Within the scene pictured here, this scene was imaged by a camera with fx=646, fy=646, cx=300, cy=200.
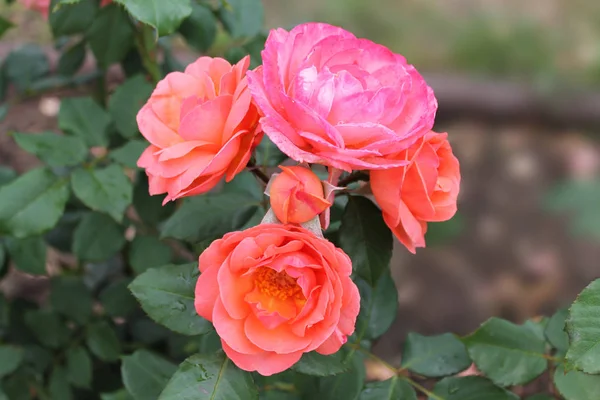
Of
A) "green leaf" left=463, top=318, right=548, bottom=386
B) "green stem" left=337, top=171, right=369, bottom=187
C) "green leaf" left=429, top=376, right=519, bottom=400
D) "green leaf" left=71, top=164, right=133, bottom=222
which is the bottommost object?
"green leaf" left=429, top=376, right=519, bottom=400

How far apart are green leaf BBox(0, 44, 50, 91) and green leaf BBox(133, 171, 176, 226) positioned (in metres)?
0.31

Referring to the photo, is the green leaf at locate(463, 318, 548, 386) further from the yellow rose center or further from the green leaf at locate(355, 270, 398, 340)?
the yellow rose center

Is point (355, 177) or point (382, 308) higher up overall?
point (355, 177)

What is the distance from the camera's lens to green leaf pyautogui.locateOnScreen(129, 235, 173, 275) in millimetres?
887

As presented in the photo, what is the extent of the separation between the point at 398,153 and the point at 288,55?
0.39 ft

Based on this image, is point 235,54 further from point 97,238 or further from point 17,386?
point 17,386

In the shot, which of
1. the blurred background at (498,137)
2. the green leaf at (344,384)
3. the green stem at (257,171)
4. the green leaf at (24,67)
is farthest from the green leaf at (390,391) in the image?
the blurred background at (498,137)

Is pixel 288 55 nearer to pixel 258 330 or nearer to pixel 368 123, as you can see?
pixel 368 123

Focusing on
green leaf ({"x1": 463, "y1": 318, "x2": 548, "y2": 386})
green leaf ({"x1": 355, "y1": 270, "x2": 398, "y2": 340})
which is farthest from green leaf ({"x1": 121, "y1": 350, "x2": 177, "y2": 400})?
green leaf ({"x1": 463, "y1": 318, "x2": 548, "y2": 386})

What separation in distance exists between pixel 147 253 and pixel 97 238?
7cm

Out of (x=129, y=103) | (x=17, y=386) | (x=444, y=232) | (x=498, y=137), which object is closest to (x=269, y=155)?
(x=129, y=103)

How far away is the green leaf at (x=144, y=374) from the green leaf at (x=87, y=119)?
0.29m

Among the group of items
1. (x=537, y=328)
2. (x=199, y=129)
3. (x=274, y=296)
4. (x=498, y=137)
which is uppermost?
(x=199, y=129)

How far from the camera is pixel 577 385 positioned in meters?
0.63
